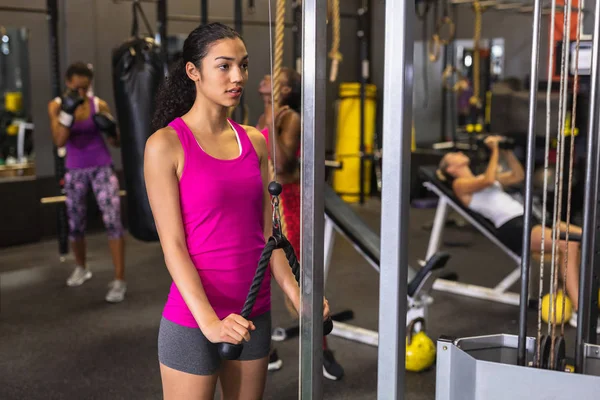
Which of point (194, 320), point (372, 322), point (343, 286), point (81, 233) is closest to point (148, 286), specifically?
point (81, 233)

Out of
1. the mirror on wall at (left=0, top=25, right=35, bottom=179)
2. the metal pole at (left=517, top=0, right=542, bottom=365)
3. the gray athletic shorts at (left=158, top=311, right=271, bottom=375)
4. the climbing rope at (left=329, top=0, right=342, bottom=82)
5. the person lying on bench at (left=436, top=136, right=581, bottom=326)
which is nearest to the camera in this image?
the metal pole at (left=517, top=0, right=542, bottom=365)

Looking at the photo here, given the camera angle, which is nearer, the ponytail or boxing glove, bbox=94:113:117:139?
the ponytail

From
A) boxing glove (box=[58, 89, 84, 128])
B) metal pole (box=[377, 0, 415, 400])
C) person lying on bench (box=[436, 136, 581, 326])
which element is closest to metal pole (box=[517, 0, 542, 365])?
metal pole (box=[377, 0, 415, 400])

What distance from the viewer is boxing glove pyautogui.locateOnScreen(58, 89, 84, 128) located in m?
4.05

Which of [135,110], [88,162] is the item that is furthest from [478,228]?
[88,162]

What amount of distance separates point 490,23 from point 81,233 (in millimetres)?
5987

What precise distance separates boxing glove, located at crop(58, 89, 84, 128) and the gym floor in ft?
3.45

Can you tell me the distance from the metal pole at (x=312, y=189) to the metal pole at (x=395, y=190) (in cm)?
11

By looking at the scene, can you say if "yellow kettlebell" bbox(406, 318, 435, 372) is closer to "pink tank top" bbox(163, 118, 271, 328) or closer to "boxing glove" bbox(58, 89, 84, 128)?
"pink tank top" bbox(163, 118, 271, 328)

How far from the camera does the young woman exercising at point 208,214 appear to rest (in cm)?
144

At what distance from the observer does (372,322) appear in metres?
3.79

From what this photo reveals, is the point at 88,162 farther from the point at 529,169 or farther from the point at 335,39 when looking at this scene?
the point at 529,169

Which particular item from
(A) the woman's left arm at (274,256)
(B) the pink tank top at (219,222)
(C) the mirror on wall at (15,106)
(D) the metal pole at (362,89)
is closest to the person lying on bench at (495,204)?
(A) the woman's left arm at (274,256)

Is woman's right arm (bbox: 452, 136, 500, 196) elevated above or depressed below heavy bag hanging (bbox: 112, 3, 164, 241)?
below
